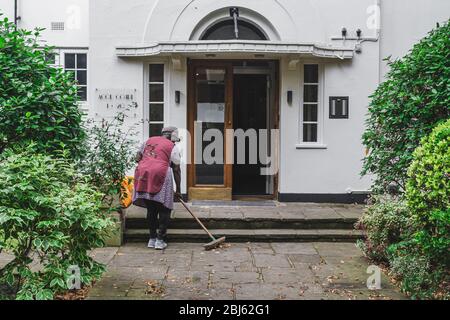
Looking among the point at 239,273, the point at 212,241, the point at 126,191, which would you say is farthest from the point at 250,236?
the point at 126,191

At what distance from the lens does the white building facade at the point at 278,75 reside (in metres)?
10.6

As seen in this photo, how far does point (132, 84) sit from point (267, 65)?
2872mm

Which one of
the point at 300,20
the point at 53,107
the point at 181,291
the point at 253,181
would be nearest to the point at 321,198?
the point at 253,181

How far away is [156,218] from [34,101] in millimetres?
2676

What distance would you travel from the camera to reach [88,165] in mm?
7703

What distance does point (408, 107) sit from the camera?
7242 millimetres

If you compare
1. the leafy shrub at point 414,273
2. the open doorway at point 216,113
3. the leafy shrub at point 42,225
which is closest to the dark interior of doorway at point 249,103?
the open doorway at point 216,113

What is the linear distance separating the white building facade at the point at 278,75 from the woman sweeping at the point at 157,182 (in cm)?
257

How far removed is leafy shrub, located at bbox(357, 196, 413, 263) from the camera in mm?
6953

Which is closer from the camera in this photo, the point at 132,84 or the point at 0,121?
the point at 0,121

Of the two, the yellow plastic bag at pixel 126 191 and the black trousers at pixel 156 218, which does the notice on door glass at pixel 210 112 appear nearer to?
the yellow plastic bag at pixel 126 191

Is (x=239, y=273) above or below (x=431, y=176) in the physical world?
below

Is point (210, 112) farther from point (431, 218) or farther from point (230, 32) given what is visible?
point (431, 218)
